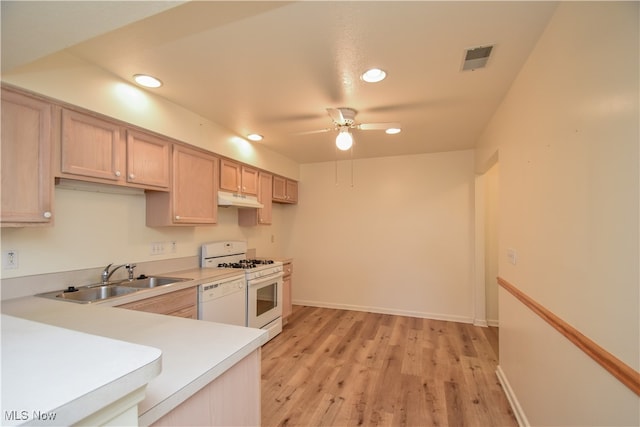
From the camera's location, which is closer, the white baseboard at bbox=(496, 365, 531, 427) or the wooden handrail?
the wooden handrail

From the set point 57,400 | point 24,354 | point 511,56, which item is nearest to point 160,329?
point 24,354

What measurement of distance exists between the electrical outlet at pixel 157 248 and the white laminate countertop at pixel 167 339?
3.57 feet

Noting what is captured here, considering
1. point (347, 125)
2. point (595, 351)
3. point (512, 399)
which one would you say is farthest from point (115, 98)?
point (512, 399)

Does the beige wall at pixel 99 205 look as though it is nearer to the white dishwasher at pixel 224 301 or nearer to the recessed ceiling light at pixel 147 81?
the recessed ceiling light at pixel 147 81

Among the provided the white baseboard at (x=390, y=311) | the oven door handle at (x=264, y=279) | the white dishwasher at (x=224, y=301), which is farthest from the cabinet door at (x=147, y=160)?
the white baseboard at (x=390, y=311)

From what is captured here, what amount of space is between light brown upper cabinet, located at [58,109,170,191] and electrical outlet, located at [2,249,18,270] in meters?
0.58

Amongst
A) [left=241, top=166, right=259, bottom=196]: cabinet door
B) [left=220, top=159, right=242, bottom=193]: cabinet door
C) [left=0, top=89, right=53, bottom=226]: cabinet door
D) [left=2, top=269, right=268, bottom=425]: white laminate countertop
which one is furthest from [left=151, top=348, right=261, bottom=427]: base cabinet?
[left=241, top=166, right=259, bottom=196]: cabinet door

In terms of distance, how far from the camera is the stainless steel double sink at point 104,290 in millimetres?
1955

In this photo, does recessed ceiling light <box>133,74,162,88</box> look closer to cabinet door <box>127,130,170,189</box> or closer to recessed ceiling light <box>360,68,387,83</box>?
cabinet door <box>127,130,170,189</box>

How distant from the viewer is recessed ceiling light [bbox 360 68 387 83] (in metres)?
2.03

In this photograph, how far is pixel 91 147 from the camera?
1988 mm

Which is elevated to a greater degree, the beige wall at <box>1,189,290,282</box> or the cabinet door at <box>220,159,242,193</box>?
the cabinet door at <box>220,159,242,193</box>

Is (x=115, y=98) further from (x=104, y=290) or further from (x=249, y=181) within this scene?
(x=249, y=181)

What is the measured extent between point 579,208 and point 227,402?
5.41 ft
